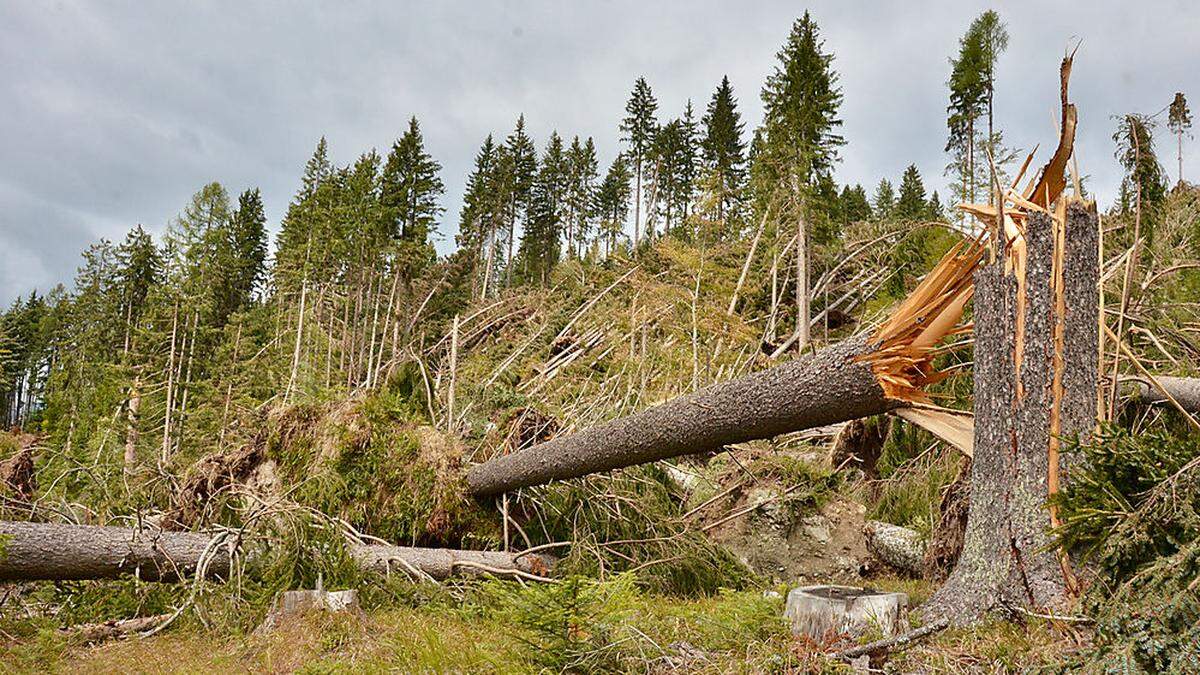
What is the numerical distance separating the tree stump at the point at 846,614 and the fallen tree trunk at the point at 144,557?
2.09 meters

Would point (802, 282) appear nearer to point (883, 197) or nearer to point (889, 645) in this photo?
point (889, 645)

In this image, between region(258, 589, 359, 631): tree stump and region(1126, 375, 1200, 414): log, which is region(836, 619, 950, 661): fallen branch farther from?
region(258, 589, 359, 631): tree stump

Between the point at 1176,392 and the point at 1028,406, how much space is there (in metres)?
1.74

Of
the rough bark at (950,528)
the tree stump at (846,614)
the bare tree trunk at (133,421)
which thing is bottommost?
the tree stump at (846,614)

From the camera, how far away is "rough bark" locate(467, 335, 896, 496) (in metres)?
4.23

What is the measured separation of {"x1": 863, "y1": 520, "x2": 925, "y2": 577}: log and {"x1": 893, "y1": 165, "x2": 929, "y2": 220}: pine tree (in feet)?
73.9

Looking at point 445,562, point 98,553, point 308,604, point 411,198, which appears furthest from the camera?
point 411,198

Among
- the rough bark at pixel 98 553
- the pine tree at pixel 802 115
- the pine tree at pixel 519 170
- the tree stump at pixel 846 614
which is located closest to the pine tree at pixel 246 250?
the pine tree at pixel 519 170

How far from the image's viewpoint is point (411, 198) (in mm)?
24656

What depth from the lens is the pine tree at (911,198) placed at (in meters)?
28.4

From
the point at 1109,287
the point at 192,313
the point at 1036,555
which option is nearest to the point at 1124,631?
the point at 1036,555

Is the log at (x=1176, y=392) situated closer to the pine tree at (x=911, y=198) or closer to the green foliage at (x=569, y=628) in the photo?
the green foliage at (x=569, y=628)

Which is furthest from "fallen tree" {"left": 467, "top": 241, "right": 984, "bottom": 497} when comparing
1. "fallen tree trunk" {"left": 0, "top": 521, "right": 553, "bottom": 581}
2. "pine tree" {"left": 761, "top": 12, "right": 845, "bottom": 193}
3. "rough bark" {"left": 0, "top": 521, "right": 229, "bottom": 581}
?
"pine tree" {"left": 761, "top": 12, "right": 845, "bottom": 193}

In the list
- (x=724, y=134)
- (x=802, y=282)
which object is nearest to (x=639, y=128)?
(x=724, y=134)
